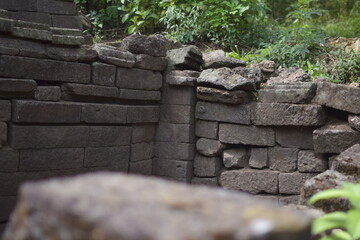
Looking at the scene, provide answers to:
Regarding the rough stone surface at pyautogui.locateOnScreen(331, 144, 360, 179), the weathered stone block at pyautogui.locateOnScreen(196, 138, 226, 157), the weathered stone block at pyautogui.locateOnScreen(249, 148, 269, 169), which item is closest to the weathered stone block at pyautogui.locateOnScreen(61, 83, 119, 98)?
the weathered stone block at pyautogui.locateOnScreen(196, 138, 226, 157)

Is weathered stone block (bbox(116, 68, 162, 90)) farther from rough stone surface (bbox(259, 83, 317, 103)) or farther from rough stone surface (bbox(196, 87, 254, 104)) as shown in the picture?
rough stone surface (bbox(259, 83, 317, 103))

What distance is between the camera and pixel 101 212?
1.52 metres

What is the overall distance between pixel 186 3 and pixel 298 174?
469cm

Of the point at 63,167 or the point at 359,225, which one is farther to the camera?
the point at 63,167

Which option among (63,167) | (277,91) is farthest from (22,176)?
(277,91)

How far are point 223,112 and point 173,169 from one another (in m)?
1.25

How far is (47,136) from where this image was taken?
5.75m

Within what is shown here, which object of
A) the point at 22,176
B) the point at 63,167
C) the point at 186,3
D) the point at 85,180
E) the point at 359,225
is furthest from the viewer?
the point at 186,3

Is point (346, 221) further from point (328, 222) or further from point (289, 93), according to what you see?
point (289, 93)

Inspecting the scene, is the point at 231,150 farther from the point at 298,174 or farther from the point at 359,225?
the point at 359,225

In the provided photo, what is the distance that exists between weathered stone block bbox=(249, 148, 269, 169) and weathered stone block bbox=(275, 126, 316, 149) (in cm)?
29

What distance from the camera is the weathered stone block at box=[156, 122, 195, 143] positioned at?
717 cm

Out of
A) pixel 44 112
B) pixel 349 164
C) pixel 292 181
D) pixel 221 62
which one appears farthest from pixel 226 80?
pixel 44 112

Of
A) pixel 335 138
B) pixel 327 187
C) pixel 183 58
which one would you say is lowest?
pixel 327 187
